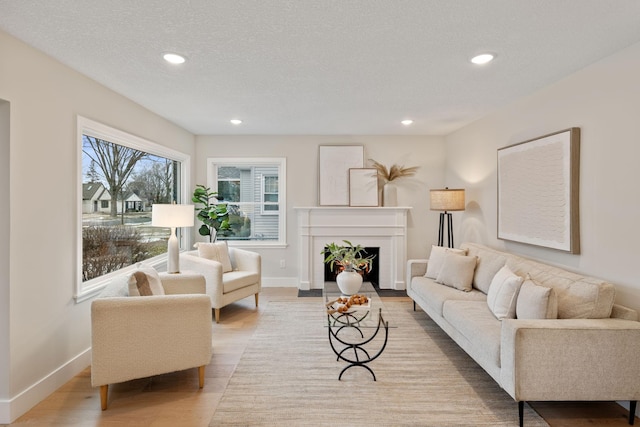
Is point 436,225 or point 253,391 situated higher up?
point 436,225

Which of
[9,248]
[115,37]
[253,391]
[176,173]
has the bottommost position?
[253,391]

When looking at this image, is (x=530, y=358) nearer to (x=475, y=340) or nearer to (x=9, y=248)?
(x=475, y=340)

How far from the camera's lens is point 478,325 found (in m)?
2.53

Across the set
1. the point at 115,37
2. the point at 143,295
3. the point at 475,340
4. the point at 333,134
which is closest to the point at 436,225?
the point at 333,134

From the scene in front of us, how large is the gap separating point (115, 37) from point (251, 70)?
915 millimetres

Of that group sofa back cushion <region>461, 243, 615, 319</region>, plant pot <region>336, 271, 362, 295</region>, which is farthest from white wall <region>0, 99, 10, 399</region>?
sofa back cushion <region>461, 243, 615, 319</region>

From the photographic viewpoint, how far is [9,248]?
7.10ft

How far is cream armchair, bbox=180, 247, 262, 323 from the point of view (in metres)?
3.82

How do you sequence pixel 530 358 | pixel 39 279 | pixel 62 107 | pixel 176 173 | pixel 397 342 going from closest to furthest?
pixel 530 358 → pixel 39 279 → pixel 62 107 → pixel 397 342 → pixel 176 173

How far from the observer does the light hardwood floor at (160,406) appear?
2.14m

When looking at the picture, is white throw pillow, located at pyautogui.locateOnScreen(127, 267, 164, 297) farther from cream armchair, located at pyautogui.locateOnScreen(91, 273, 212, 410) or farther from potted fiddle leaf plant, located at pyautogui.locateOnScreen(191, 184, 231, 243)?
potted fiddle leaf plant, located at pyautogui.locateOnScreen(191, 184, 231, 243)

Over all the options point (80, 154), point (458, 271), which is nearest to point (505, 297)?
point (458, 271)

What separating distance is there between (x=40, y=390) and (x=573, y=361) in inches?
134

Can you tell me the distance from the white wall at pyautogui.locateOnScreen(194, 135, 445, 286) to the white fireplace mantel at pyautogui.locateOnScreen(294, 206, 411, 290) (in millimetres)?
214
